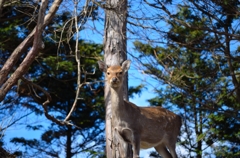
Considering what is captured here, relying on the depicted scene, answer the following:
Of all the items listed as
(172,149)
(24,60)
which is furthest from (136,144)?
(24,60)

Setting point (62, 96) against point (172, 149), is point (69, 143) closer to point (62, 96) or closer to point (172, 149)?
point (62, 96)

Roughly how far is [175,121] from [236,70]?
768 centimetres

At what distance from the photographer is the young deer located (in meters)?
9.38

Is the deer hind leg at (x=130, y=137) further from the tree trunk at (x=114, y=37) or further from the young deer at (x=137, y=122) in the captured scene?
the tree trunk at (x=114, y=37)

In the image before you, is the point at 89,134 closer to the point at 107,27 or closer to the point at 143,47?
the point at 143,47

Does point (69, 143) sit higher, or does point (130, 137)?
point (69, 143)

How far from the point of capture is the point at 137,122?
9.70 metres

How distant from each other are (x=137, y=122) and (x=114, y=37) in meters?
2.06

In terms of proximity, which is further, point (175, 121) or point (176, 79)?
point (176, 79)

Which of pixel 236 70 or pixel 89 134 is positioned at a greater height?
pixel 236 70

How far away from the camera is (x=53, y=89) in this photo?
18.9 m

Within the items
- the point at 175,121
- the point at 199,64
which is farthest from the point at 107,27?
the point at 199,64

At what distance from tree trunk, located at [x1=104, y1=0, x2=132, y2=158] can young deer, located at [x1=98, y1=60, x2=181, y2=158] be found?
0.71 m

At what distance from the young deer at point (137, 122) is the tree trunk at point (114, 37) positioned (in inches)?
27.9
